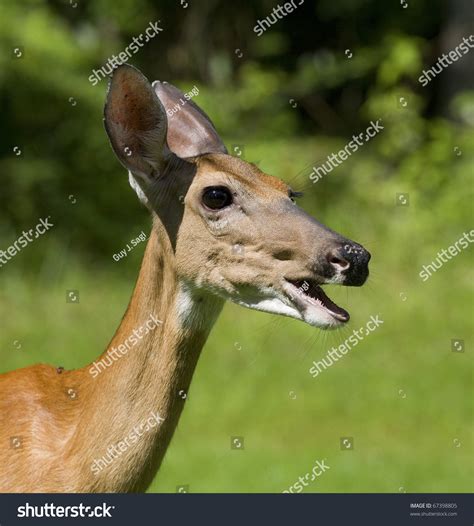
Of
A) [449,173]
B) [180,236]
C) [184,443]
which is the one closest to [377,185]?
[449,173]

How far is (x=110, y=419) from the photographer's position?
552 cm

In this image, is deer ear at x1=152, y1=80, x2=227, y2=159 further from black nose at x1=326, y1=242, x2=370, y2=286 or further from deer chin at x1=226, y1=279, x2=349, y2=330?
black nose at x1=326, y1=242, x2=370, y2=286

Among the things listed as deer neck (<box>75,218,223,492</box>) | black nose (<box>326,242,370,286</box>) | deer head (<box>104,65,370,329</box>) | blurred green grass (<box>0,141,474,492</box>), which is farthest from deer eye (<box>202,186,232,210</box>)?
blurred green grass (<box>0,141,474,492</box>)

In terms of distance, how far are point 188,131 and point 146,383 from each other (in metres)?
1.30

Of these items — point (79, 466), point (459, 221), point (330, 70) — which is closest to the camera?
point (79, 466)

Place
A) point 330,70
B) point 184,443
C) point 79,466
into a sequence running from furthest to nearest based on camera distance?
point 330,70, point 184,443, point 79,466

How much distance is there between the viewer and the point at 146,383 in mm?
5547

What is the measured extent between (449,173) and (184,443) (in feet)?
20.1

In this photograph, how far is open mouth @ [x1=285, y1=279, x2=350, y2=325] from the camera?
211 inches

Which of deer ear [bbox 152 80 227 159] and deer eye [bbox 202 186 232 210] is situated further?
deer ear [bbox 152 80 227 159]

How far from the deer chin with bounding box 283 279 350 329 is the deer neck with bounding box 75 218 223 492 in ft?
1.21

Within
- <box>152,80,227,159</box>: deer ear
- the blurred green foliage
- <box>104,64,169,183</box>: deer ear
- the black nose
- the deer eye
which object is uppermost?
<box>104,64,169,183</box>: deer ear

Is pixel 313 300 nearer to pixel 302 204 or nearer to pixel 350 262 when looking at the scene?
pixel 350 262
